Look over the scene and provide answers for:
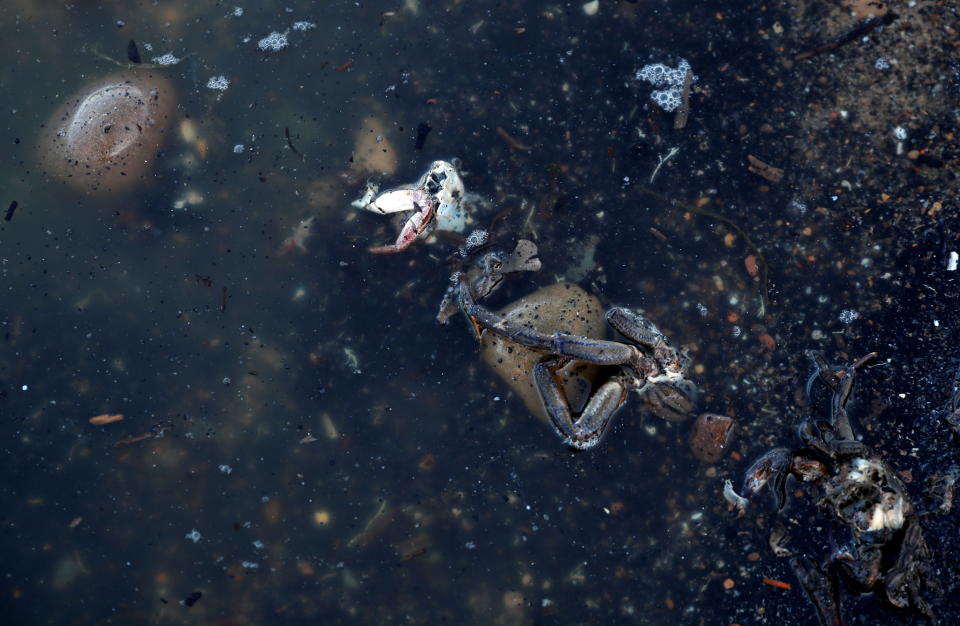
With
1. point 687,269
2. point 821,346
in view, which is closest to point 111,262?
point 687,269

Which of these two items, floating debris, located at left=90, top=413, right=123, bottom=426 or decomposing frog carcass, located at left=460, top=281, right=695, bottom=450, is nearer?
decomposing frog carcass, located at left=460, top=281, right=695, bottom=450

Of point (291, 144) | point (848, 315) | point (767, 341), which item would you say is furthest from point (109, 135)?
point (848, 315)

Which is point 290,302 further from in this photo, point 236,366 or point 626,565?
point 626,565

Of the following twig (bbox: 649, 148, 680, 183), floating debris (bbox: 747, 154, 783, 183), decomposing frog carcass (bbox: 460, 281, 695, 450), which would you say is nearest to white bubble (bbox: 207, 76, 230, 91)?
decomposing frog carcass (bbox: 460, 281, 695, 450)

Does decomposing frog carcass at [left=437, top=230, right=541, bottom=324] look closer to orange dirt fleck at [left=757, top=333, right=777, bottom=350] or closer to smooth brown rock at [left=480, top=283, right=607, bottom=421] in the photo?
smooth brown rock at [left=480, top=283, right=607, bottom=421]

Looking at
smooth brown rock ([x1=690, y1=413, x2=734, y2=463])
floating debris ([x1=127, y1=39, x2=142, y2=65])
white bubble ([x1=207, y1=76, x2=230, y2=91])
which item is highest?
floating debris ([x1=127, y1=39, x2=142, y2=65])

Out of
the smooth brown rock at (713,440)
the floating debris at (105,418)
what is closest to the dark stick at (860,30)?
the smooth brown rock at (713,440)

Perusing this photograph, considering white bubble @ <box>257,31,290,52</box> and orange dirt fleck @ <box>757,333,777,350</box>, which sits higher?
white bubble @ <box>257,31,290,52</box>
